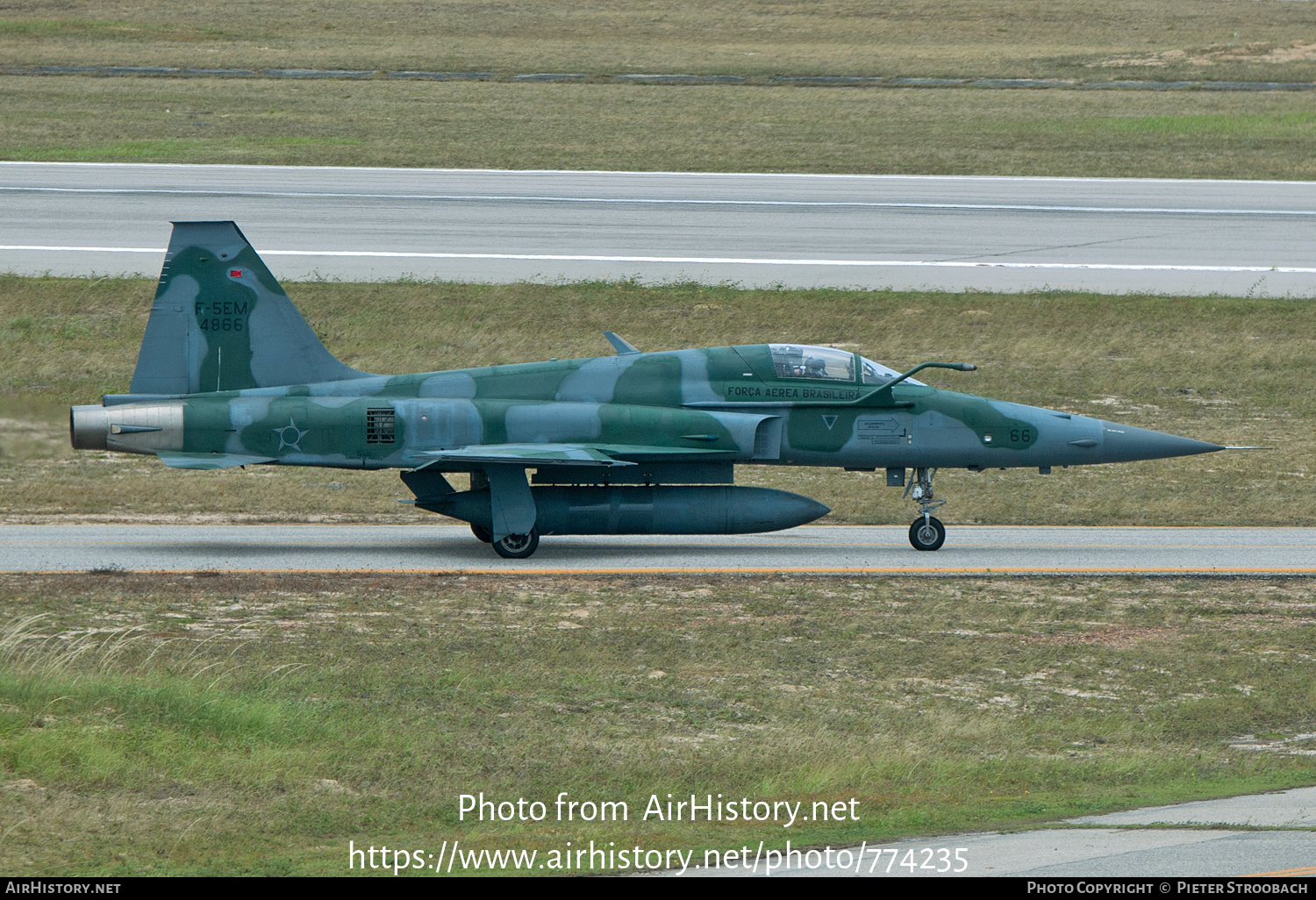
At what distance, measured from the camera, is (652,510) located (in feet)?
71.0

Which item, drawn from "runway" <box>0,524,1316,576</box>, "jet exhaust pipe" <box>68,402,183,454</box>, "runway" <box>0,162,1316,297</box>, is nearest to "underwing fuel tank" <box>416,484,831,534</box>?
"runway" <box>0,524,1316,576</box>

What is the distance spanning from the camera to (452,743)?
45.5 ft

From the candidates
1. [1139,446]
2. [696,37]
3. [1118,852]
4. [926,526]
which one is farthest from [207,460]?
[696,37]

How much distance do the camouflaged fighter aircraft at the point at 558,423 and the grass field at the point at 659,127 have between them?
26895mm

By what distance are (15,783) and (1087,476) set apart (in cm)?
2077

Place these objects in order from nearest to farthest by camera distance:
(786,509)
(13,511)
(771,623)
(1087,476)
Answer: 1. (771,623)
2. (786,509)
3. (13,511)
4. (1087,476)

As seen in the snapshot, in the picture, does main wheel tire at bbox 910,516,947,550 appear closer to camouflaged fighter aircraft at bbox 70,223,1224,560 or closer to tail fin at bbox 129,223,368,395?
camouflaged fighter aircraft at bbox 70,223,1224,560

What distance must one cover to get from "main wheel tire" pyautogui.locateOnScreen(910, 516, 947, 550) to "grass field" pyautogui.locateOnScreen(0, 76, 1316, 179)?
27.5 metres

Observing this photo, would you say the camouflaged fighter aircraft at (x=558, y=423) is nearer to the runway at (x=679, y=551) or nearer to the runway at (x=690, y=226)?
the runway at (x=679, y=551)

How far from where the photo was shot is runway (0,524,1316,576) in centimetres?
2091

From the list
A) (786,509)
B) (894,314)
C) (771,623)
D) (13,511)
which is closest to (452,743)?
(771,623)

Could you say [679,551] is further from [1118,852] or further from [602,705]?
[1118,852]

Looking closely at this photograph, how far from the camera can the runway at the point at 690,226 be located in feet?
122
